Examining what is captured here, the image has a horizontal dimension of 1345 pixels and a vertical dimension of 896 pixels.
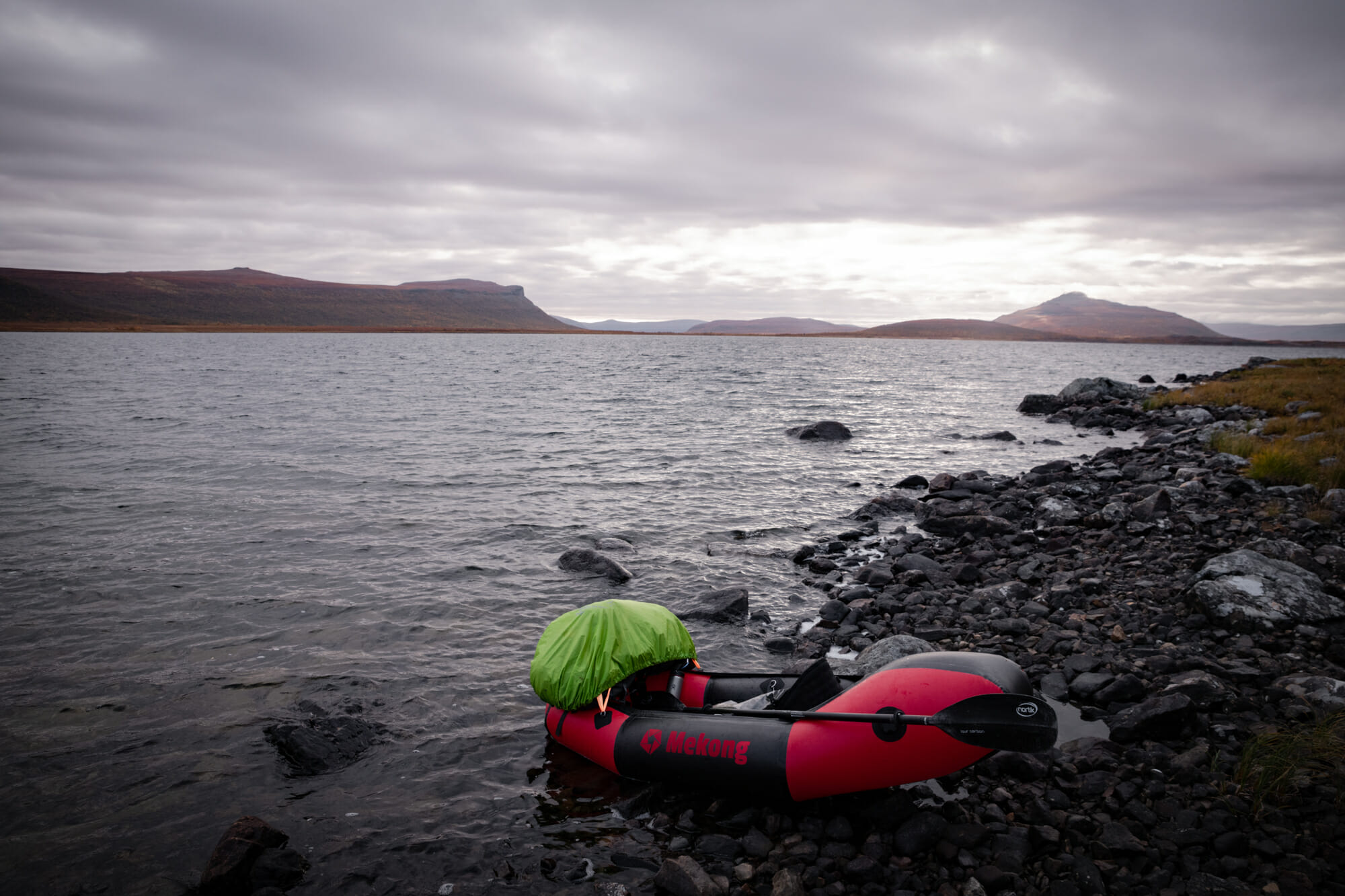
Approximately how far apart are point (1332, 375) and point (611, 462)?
35.7 metres

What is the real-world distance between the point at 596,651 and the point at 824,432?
20.6 metres

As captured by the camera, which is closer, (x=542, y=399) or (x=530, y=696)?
(x=530, y=696)

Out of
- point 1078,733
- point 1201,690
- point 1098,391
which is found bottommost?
point 1078,733

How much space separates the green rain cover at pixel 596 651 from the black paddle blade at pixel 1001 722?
263cm

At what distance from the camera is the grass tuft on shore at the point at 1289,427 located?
11.8m

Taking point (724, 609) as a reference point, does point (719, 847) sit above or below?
below

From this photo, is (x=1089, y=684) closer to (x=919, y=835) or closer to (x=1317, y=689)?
(x=1317, y=689)

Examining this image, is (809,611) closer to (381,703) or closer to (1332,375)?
(381,703)

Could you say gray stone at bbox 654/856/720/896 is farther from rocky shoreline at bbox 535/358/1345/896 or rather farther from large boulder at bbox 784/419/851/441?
large boulder at bbox 784/419/851/441

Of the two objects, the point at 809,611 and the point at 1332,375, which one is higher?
the point at 1332,375

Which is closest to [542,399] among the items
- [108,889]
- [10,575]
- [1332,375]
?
[10,575]

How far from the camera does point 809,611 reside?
9.50 metres

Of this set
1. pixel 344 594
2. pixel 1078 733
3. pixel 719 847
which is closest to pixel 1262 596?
pixel 1078 733

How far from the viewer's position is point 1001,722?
181 inches
